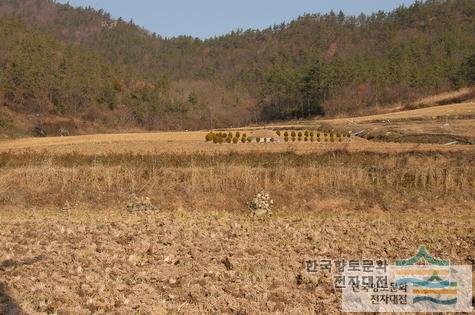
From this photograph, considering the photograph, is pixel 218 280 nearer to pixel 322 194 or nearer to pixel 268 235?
pixel 268 235

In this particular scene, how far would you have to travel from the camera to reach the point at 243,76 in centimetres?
14650

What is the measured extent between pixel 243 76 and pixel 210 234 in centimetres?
13857

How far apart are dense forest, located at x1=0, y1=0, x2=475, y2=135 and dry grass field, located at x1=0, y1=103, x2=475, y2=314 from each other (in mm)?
43568

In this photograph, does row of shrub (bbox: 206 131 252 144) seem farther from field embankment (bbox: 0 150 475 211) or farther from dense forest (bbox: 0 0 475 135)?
dense forest (bbox: 0 0 475 135)

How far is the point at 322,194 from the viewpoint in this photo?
18.7 m

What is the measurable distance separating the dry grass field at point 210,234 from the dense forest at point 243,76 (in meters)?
43.6

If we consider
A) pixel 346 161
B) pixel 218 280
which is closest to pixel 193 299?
pixel 218 280

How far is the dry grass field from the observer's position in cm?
667

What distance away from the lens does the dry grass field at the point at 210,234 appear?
21.9 ft
